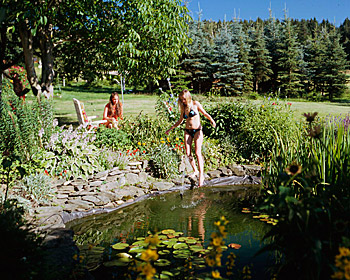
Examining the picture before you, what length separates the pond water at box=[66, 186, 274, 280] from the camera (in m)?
3.38

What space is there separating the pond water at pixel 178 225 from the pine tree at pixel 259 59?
22.8 metres

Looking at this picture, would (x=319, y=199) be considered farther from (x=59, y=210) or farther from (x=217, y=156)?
(x=217, y=156)

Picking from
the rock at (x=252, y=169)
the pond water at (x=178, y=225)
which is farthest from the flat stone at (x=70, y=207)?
the rock at (x=252, y=169)

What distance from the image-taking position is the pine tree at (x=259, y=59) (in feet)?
87.0

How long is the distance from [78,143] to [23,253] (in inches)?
135

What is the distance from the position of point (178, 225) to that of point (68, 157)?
7.88ft

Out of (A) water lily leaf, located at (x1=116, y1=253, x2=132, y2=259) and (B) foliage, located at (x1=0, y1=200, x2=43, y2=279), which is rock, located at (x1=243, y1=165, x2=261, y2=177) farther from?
(B) foliage, located at (x1=0, y1=200, x2=43, y2=279)

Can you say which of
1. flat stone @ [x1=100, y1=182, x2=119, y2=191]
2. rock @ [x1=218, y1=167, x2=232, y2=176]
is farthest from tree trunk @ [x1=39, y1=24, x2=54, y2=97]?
rock @ [x1=218, y1=167, x2=232, y2=176]

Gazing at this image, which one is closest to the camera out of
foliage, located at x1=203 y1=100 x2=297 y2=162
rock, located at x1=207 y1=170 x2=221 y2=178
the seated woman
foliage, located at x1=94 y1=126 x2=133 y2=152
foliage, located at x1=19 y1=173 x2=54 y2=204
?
foliage, located at x1=19 y1=173 x2=54 y2=204

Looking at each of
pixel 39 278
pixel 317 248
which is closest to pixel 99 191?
pixel 39 278

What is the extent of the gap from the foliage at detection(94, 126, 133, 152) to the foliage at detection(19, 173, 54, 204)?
6.26 ft

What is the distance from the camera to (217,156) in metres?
7.17

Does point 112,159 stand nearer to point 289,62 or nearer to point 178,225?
point 178,225

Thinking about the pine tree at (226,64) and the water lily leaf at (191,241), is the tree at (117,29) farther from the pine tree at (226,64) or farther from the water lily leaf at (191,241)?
the pine tree at (226,64)
